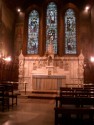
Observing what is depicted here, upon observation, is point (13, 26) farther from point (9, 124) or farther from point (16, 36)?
point (9, 124)

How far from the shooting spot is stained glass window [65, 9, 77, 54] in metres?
16.0

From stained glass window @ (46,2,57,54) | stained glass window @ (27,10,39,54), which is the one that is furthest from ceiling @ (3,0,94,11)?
stained glass window @ (46,2,57,54)

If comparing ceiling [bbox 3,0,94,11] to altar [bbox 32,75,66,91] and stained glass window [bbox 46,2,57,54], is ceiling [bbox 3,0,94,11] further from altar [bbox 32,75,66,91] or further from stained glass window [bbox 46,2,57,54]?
altar [bbox 32,75,66,91]

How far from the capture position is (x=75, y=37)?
1619 centimetres

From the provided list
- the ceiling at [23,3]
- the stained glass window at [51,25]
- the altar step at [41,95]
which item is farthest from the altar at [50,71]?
the ceiling at [23,3]

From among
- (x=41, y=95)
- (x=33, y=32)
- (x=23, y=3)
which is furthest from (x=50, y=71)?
(x=23, y=3)

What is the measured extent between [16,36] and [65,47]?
14.6ft

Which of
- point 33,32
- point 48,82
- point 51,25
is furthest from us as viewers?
point 33,32

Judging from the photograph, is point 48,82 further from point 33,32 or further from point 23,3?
point 23,3

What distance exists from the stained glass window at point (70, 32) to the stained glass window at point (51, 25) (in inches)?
36.7

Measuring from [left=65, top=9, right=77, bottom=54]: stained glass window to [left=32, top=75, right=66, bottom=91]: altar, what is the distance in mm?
2806

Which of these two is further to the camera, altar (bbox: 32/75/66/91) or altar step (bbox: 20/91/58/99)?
altar (bbox: 32/75/66/91)

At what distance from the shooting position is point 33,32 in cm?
1688

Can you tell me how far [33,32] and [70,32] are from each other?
124 inches
